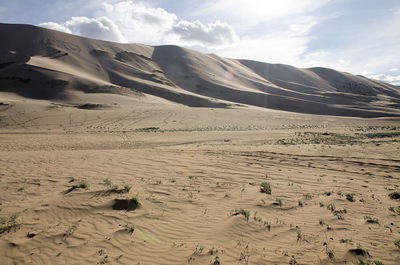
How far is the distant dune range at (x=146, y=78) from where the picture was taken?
1779 inches

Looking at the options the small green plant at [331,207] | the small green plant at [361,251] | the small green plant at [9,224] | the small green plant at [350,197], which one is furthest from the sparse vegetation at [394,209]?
the small green plant at [9,224]

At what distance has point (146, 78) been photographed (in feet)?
207

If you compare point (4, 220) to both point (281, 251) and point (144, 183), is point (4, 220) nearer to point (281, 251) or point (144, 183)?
point (144, 183)

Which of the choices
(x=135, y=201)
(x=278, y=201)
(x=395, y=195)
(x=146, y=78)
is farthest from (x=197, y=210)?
(x=146, y=78)

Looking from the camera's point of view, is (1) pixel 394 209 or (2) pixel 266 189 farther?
(2) pixel 266 189

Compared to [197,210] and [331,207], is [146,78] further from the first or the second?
[331,207]

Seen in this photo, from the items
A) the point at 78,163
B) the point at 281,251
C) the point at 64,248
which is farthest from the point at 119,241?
the point at 78,163

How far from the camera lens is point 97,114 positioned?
28422mm

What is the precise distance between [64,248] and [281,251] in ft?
11.5

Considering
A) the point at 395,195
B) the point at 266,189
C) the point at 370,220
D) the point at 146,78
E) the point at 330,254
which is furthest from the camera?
the point at 146,78

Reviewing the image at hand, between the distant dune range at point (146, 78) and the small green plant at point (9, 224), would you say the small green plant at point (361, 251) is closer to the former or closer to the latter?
the small green plant at point (9, 224)

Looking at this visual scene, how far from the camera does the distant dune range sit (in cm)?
4519

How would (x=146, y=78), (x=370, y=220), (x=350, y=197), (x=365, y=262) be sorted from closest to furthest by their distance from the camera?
(x=365, y=262), (x=370, y=220), (x=350, y=197), (x=146, y=78)

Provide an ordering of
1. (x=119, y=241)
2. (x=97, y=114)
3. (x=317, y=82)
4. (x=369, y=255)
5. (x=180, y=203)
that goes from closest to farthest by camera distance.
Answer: (x=369, y=255)
(x=119, y=241)
(x=180, y=203)
(x=97, y=114)
(x=317, y=82)
